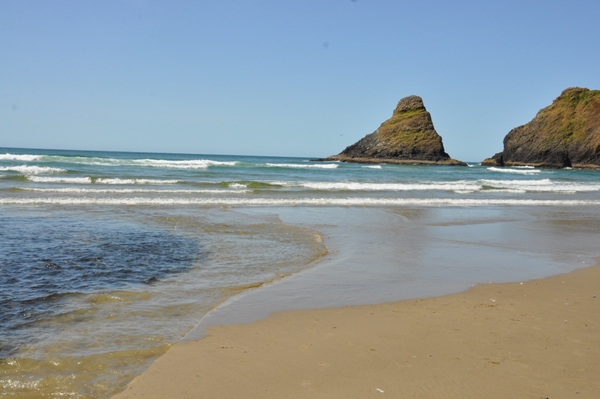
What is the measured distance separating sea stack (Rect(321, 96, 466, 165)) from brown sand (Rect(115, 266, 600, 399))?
237 ft

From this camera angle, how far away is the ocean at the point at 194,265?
4114 mm

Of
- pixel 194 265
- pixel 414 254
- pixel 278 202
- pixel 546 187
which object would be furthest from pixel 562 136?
pixel 194 265

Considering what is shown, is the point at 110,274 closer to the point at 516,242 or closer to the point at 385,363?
the point at 385,363

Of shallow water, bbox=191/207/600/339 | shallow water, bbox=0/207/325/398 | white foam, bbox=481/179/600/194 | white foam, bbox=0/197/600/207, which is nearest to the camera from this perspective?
shallow water, bbox=0/207/325/398

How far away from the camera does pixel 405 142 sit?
80000 mm

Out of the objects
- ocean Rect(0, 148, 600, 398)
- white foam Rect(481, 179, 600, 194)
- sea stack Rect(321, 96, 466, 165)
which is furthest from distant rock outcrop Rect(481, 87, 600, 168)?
ocean Rect(0, 148, 600, 398)

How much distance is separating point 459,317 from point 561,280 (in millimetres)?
2725

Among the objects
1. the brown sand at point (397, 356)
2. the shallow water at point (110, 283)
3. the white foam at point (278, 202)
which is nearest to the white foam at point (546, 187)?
the white foam at point (278, 202)

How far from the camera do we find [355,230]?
36.9 ft

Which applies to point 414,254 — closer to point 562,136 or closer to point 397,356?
point 397,356

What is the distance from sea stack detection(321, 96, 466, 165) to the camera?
7819 centimetres

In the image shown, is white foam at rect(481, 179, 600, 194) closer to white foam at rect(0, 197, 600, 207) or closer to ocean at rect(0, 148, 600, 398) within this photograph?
white foam at rect(0, 197, 600, 207)

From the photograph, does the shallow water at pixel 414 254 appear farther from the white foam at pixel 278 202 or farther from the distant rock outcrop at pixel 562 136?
the distant rock outcrop at pixel 562 136

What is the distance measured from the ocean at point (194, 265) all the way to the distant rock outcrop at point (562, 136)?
211ft
